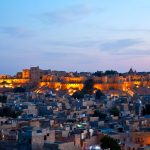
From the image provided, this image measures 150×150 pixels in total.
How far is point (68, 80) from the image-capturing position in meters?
90.0

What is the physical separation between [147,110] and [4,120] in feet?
36.2

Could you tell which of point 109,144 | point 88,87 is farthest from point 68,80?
point 109,144

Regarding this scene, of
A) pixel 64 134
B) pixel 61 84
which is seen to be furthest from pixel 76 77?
pixel 64 134

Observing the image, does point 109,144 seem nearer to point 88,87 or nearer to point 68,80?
point 88,87

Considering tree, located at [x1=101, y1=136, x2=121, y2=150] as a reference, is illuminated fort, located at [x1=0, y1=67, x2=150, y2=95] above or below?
above

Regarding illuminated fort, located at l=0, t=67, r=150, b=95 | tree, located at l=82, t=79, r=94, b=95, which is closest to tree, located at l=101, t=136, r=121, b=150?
tree, located at l=82, t=79, r=94, b=95

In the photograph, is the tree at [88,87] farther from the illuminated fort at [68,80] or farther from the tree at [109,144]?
the tree at [109,144]

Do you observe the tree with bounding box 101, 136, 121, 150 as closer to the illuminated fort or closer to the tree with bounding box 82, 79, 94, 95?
the tree with bounding box 82, 79, 94, 95

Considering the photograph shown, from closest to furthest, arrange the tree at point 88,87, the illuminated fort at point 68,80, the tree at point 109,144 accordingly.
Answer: the tree at point 109,144
the tree at point 88,87
the illuminated fort at point 68,80

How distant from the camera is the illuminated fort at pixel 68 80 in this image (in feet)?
277

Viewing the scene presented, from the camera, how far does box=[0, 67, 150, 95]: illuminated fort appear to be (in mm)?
84375

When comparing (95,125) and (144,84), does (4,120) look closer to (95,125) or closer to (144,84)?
(95,125)

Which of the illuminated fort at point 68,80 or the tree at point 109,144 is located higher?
the illuminated fort at point 68,80

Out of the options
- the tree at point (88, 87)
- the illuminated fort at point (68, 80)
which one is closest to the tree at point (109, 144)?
the tree at point (88, 87)
